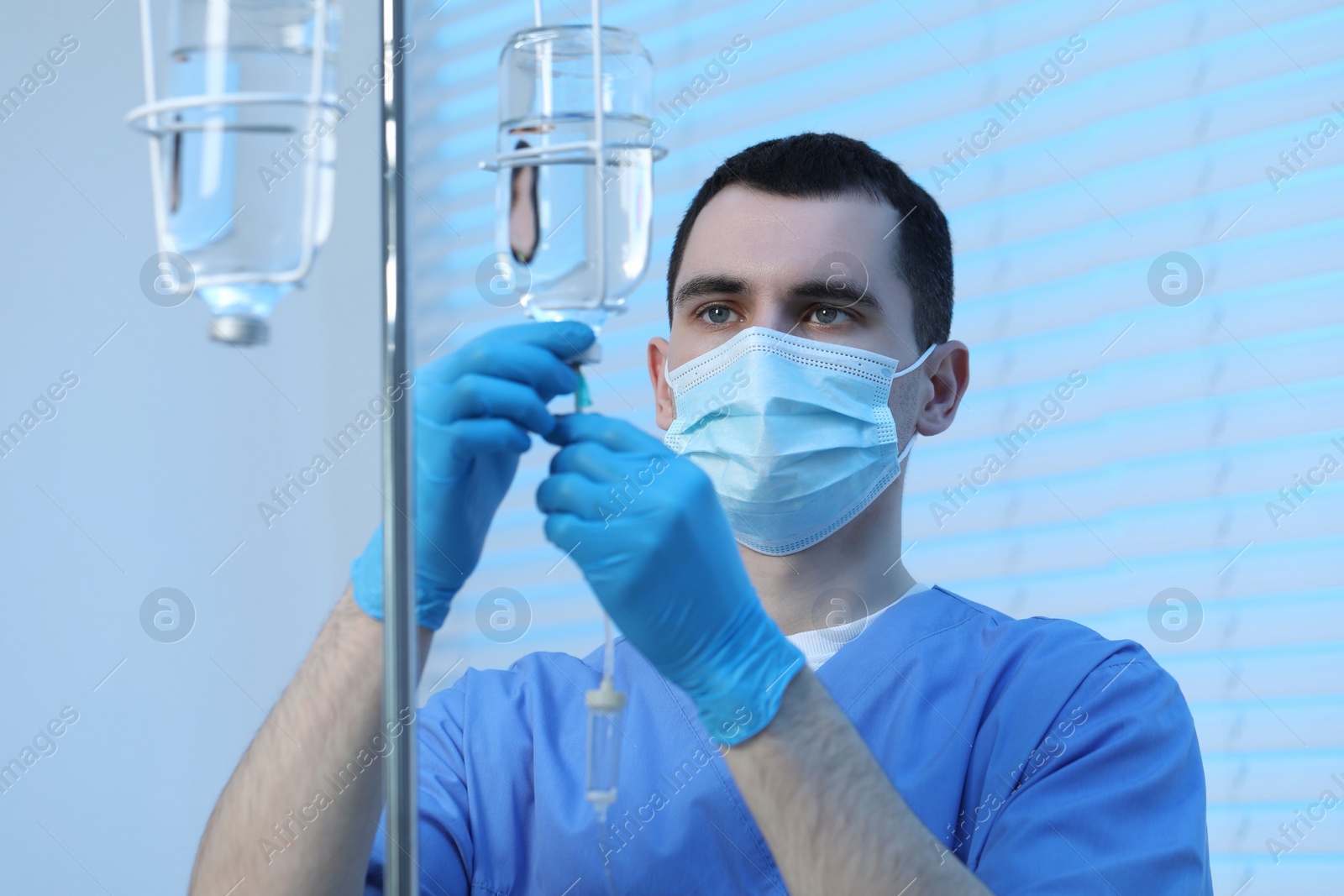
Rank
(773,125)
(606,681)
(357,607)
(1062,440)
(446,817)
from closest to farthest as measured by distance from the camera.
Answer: (606,681) < (357,607) < (446,817) < (1062,440) < (773,125)

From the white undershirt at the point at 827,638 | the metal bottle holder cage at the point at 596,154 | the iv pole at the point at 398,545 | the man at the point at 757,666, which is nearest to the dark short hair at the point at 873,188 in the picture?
the man at the point at 757,666

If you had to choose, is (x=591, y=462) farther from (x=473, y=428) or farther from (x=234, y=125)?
(x=234, y=125)

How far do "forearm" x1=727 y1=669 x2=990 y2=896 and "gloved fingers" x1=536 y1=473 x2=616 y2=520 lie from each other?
0.72 feet

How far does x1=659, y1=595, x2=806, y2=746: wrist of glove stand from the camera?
85 centimetres

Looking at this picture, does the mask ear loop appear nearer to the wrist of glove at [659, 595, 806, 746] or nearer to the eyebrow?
the eyebrow

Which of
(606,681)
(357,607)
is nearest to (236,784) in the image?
(357,607)

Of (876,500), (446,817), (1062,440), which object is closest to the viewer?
(446,817)

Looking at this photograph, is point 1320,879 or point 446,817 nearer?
point 446,817

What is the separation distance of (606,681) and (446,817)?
0.52m

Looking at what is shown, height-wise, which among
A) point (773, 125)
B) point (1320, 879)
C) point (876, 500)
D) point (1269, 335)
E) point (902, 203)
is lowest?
point (1320, 879)

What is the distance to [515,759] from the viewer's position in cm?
119

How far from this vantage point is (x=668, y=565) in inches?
33.0

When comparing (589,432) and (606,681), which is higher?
(589,432)

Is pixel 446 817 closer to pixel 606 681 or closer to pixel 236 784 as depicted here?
pixel 236 784
